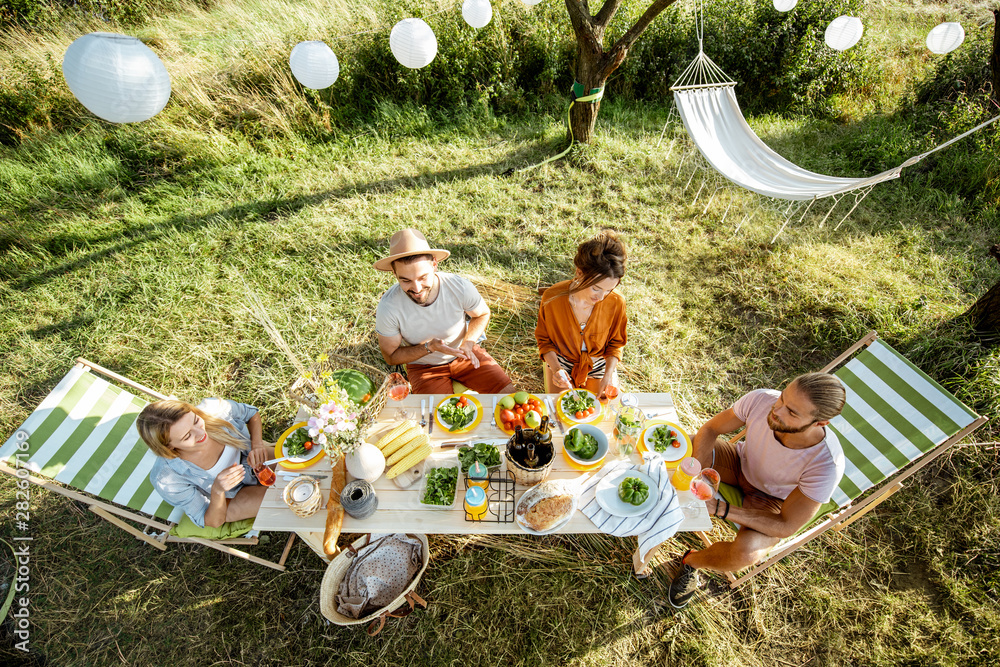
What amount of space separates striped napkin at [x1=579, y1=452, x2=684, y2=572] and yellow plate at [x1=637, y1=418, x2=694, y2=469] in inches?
3.7

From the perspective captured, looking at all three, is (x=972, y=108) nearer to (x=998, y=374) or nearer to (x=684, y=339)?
(x=998, y=374)

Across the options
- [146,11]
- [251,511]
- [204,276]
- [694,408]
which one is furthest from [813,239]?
[146,11]

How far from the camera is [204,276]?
16.4 feet

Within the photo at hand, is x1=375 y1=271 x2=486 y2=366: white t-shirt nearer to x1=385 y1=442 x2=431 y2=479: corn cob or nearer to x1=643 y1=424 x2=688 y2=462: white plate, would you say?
x1=385 y1=442 x2=431 y2=479: corn cob

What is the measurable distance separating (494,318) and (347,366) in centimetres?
152

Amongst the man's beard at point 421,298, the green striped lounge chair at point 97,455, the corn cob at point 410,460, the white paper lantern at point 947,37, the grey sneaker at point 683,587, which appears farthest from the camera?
the white paper lantern at point 947,37

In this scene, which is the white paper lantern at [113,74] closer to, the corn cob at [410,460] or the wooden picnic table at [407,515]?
the wooden picnic table at [407,515]

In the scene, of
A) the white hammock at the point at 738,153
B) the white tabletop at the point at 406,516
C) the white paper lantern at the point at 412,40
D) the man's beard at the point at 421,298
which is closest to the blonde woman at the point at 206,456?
the white tabletop at the point at 406,516

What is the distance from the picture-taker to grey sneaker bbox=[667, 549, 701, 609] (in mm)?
2926

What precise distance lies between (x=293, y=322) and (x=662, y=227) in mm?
4475

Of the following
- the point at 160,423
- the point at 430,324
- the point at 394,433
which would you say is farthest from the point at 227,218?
the point at 394,433

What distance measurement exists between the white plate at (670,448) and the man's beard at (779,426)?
0.47 meters

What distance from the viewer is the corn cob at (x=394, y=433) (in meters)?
2.51

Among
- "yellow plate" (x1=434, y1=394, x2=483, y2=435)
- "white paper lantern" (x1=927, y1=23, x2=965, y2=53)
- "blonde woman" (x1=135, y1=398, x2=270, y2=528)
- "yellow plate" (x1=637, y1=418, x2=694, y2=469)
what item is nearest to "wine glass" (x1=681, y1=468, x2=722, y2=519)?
"yellow plate" (x1=637, y1=418, x2=694, y2=469)
